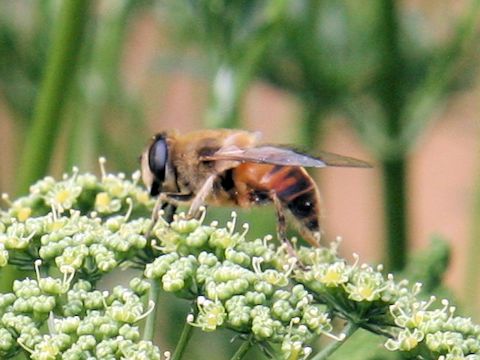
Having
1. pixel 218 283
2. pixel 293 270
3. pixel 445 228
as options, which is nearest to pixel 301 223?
pixel 293 270

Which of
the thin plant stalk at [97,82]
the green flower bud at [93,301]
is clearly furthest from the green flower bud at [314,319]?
the thin plant stalk at [97,82]

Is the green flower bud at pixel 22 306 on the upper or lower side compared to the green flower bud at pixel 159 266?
lower

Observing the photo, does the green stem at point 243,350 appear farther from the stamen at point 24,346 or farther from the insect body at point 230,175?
the insect body at point 230,175

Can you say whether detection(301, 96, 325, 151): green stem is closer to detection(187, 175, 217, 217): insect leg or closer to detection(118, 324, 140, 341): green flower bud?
detection(187, 175, 217, 217): insect leg

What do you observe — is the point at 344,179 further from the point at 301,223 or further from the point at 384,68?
the point at 301,223

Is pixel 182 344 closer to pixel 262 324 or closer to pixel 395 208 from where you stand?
pixel 262 324

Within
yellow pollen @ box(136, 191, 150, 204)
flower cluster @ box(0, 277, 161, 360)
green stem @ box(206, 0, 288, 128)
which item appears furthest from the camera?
green stem @ box(206, 0, 288, 128)

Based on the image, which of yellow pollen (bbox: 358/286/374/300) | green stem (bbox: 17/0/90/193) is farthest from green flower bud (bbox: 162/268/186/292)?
green stem (bbox: 17/0/90/193)
